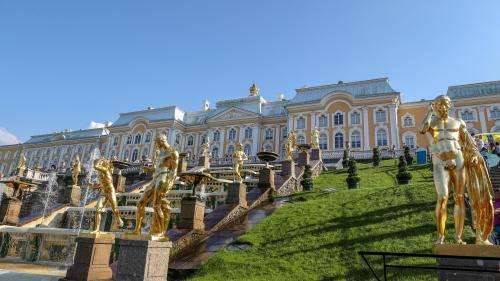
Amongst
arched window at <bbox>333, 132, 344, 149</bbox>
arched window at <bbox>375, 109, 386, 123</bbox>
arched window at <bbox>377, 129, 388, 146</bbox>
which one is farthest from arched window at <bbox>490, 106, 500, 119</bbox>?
arched window at <bbox>333, 132, 344, 149</bbox>

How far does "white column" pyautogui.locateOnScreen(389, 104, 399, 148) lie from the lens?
42.1m

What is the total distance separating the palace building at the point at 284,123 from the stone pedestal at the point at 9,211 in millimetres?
26089

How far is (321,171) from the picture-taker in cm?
2569

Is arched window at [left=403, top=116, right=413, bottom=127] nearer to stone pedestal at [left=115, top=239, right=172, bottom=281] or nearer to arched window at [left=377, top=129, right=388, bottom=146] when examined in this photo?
arched window at [left=377, top=129, right=388, bottom=146]

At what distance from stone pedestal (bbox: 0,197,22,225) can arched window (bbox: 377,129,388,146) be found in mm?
36783

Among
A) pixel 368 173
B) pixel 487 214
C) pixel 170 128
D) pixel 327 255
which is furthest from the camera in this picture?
pixel 170 128

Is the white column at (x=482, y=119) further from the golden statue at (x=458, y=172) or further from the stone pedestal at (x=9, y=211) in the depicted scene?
the stone pedestal at (x=9, y=211)

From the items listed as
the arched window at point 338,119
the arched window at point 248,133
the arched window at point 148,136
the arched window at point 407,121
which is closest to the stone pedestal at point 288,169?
the arched window at point 338,119

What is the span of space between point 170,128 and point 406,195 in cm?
4840

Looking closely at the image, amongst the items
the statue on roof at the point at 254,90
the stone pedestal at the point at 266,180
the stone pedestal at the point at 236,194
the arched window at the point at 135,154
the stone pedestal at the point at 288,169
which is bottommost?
the stone pedestal at the point at 236,194

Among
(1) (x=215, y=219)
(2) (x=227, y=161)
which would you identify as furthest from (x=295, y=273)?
(2) (x=227, y=161)

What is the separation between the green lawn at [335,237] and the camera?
26.0 feet

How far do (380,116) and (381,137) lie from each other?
8.65 feet

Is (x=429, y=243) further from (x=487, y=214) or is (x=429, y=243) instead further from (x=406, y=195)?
(x=406, y=195)
